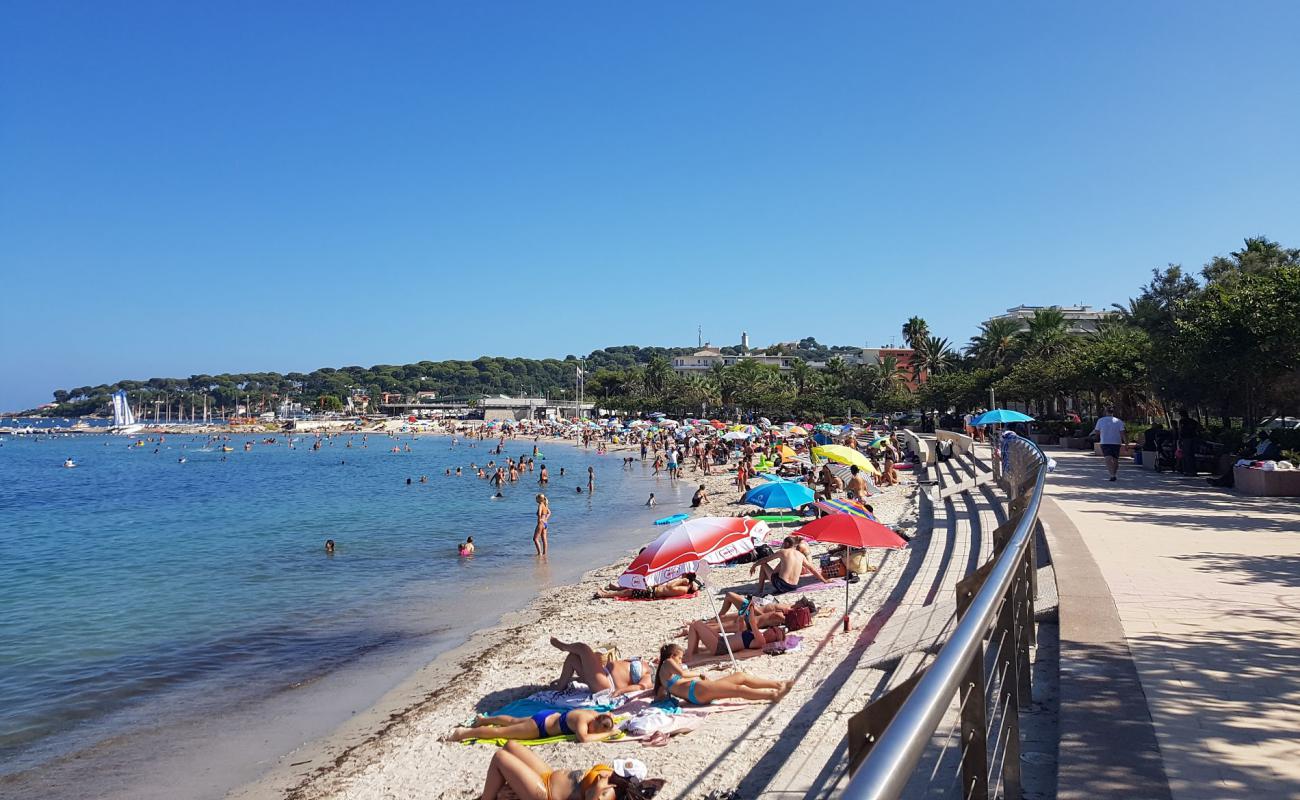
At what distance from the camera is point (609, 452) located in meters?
A: 68.0

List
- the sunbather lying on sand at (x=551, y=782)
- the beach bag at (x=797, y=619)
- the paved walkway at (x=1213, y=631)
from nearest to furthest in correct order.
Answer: the paved walkway at (x=1213, y=631) → the sunbather lying on sand at (x=551, y=782) → the beach bag at (x=797, y=619)

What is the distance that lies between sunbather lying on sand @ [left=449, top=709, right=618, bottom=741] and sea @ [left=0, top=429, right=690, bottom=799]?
1.73 meters

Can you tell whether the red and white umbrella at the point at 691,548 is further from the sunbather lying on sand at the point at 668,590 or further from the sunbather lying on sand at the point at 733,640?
the sunbather lying on sand at the point at 668,590

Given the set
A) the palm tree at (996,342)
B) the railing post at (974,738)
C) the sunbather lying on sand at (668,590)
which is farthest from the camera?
the palm tree at (996,342)

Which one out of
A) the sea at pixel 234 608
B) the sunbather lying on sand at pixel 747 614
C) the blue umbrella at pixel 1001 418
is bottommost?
the sea at pixel 234 608

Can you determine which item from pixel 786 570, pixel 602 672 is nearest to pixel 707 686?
pixel 602 672

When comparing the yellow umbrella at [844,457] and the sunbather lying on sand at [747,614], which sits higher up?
the yellow umbrella at [844,457]

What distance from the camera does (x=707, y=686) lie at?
770 centimetres

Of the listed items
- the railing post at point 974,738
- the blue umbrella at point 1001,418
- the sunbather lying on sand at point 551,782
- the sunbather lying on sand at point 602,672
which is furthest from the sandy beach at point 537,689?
the blue umbrella at point 1001,418

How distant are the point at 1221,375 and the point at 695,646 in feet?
47.1

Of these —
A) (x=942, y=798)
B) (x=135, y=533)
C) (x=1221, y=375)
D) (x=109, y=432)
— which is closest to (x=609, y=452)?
(x=135, y=533)

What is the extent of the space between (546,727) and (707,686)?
1528 millimetres

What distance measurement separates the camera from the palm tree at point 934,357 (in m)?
63.0

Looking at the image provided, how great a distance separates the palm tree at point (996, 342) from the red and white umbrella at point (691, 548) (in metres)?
45.4
